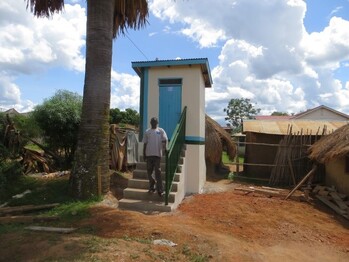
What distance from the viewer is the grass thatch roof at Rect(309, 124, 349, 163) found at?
371 inches

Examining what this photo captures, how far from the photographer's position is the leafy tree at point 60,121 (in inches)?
429

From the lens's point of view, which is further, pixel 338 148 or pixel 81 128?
pixel 338 148

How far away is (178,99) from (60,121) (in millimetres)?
4147

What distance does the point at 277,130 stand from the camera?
14391 mm

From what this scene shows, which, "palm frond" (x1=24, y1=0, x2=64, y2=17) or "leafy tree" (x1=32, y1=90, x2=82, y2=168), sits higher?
"palm frond" (x1=24, y1=0, x2=64, y2=17)

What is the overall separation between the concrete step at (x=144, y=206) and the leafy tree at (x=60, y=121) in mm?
4462

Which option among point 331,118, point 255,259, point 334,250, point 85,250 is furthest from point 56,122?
point 331,118

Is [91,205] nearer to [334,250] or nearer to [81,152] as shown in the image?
[81,152]

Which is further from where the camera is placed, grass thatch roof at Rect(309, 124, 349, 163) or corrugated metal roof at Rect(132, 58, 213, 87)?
corrugated metal roof at Rect(132, 58, 213, 87)

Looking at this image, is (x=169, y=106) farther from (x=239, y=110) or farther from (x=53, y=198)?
(x=239, y=110)

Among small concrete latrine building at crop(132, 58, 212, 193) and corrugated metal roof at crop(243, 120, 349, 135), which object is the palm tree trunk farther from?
corrugated metal roof at crop(243, 120, 349, 135)

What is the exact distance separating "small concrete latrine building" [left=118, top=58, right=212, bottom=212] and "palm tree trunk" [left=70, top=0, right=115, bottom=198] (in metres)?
2.02

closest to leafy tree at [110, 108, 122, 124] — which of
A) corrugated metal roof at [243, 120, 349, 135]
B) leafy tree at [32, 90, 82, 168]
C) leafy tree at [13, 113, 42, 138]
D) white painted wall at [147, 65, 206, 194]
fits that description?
corrugated metal roof at [243, 120, 349, 135]

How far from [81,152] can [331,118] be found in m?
30.4
